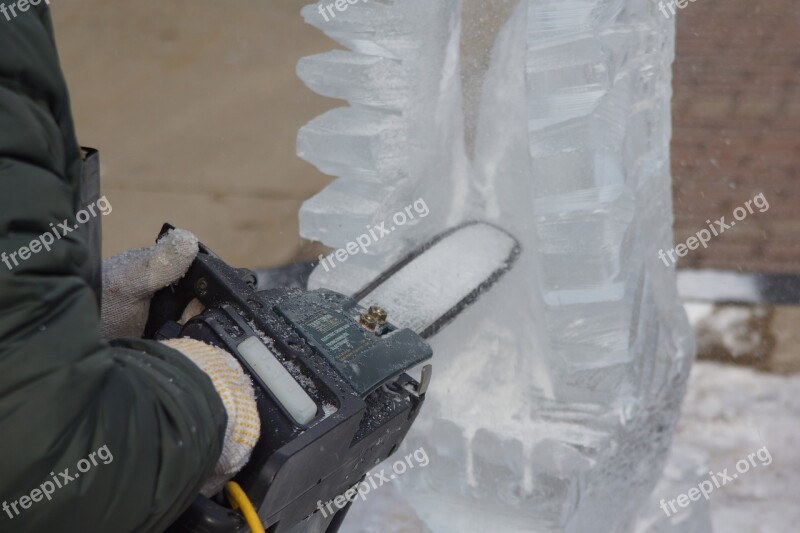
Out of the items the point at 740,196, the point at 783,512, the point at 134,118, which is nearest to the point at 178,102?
the point at 134,118

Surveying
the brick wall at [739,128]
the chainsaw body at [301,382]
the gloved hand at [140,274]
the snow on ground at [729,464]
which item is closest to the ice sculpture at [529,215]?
the snow on ground at [729,464]

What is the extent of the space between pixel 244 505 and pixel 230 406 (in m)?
0.09

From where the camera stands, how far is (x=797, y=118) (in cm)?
268

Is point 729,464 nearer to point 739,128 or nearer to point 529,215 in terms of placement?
point 529,215

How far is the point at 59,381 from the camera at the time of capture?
625mm

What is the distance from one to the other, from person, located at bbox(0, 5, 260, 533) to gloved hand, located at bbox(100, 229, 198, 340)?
8.3 inches

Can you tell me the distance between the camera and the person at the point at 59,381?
62 cm

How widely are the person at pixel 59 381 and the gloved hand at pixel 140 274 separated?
0.69 ft

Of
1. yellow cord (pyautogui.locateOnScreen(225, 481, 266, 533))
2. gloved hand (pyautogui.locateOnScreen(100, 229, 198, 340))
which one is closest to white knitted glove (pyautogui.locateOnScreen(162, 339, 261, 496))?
yellow cord (pyautogui.locateOnScreen(225, 481, 266, 533))

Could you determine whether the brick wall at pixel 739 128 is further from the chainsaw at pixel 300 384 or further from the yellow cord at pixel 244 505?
the yellow cord at pixel 244 505

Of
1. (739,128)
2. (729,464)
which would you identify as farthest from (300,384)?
(739,128)

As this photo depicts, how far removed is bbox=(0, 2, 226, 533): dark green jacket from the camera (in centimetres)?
61

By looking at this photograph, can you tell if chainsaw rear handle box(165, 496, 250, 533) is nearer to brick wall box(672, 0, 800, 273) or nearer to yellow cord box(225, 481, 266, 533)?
yellow cord box(225, 481, 266, 533)

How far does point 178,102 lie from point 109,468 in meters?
2.32
